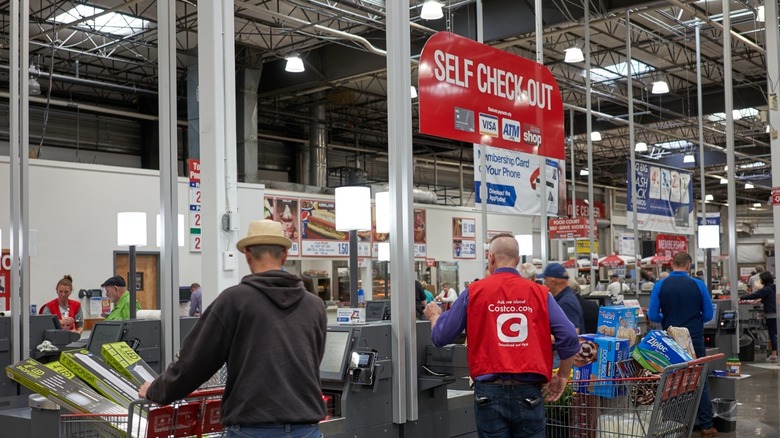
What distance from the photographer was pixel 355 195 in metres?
6.72

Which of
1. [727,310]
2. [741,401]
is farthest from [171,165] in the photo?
[727,310]

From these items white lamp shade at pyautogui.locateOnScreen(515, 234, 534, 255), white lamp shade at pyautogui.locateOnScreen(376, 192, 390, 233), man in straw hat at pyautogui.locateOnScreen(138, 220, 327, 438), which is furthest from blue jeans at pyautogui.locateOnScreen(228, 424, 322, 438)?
white lamp shade at pyautogui.locateOnScreen(515, 234, 534, 255)

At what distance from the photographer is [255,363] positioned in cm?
284

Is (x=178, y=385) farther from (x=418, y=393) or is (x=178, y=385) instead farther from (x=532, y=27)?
(x=532, y=27)

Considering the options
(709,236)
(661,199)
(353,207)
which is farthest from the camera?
(661,199)

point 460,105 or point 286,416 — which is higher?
point 460,105

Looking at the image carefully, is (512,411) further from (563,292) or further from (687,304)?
(687,304)

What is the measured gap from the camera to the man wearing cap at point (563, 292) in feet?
20.4

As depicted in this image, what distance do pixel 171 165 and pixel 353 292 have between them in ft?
6.55

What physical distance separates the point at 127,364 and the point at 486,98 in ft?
8.60

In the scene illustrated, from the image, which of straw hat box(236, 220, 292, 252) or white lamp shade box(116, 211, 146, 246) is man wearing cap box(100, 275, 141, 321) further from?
straw hat box(236, 220, 292, 252)

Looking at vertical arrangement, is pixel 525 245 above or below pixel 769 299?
above

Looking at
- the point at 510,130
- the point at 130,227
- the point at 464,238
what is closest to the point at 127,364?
the point at 510,130

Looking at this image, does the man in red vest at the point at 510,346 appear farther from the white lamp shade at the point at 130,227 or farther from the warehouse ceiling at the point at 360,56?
the warehouse ceiling at the point at 360,56
